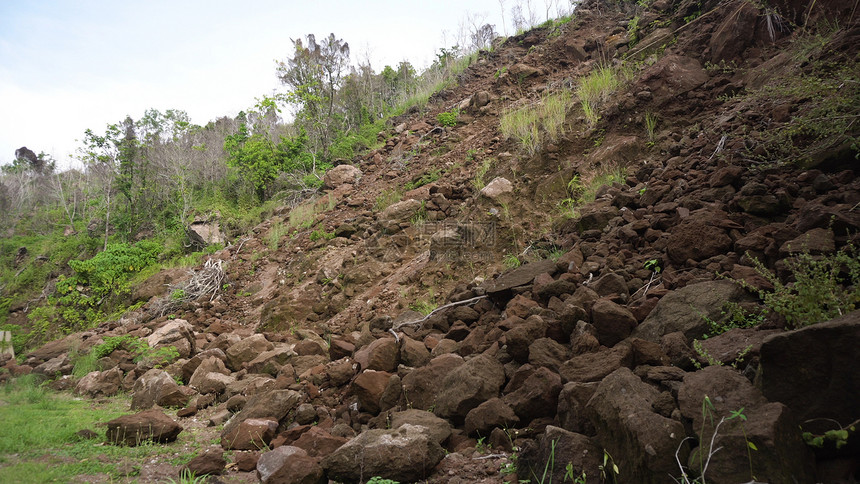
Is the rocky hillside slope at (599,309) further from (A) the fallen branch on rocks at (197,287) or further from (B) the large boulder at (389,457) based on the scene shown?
(A) the fallen branch on rocks at (197,287)

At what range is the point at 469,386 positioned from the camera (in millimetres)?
2412

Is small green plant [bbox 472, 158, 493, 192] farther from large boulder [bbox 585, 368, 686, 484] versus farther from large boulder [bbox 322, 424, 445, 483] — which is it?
large boulder [bbox 585, 368, 686, 484]

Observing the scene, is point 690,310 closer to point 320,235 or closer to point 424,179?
point 424,179

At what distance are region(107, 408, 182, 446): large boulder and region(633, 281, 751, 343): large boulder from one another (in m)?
3.15

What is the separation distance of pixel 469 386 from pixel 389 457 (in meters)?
0.62

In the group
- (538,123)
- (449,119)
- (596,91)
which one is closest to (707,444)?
(538,123)

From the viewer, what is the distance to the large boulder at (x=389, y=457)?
197cm

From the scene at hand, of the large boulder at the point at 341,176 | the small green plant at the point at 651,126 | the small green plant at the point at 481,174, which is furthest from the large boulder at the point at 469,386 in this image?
the large boulder at the point at 341,176

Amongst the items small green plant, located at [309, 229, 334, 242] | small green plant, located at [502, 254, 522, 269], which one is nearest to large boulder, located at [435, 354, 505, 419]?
small green plant, located at [502, 254, 522, 269]

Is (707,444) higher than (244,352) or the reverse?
higher

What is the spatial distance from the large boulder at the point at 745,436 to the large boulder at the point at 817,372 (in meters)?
0.07

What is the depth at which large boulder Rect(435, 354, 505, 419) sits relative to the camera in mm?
2365

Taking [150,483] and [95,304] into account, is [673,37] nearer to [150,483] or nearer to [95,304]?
[150,483]

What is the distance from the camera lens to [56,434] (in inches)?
107
